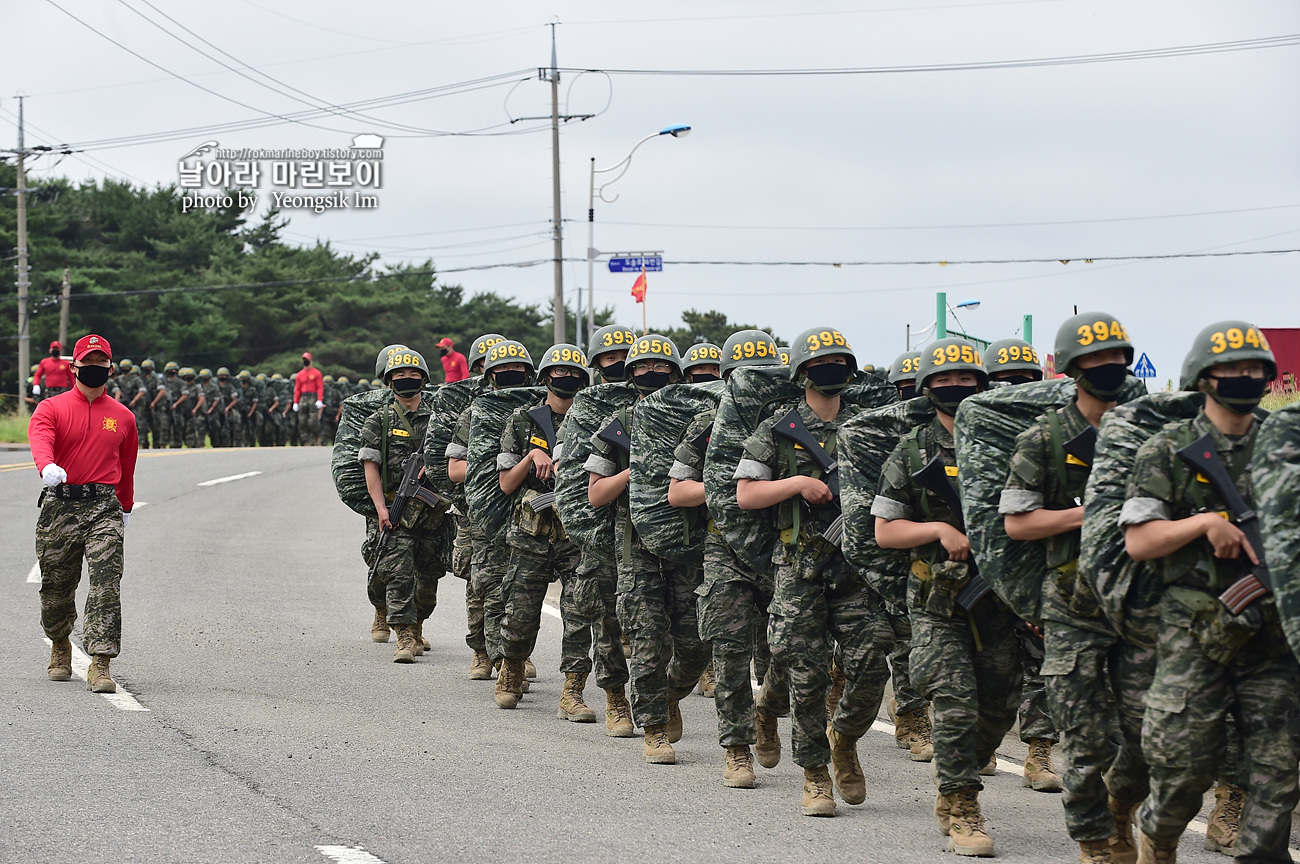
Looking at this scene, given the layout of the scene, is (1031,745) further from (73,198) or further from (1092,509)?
(73,198)

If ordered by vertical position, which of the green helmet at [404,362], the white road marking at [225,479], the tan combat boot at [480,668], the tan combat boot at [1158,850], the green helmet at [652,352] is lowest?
the tan combat boot at [480,668]

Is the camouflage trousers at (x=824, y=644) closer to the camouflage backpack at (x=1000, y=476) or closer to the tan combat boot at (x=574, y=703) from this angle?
the camouflage backpack at (x=1000, y=476)

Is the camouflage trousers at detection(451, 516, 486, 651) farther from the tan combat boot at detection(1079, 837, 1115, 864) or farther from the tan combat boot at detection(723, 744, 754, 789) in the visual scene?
the tan combat boot at detection(1079, 837, 1115, 864)

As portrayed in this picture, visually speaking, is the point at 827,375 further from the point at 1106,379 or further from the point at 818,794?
the point at 818,794

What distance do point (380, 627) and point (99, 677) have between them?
3260 millimetres

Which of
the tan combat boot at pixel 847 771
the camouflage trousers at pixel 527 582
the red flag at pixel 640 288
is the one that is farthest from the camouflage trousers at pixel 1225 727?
the red flag at pixel 640 288

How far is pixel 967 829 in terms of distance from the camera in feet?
20.2

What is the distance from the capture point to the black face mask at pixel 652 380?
866cm

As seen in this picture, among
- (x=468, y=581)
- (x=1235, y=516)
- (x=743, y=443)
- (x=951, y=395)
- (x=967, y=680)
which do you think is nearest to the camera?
(x=1235, y=516)

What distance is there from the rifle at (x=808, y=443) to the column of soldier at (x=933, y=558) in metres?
0.02

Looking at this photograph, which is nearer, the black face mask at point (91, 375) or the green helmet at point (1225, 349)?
the green helmet at point (1225, 349)

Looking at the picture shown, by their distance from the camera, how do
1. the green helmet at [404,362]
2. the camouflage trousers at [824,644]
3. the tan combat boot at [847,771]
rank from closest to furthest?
1. the camouflage trousers at [824,644]
2. the tan combat boot at [847,771]
3. the green helmet at [404,362]

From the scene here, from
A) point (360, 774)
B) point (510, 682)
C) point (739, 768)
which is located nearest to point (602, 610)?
point (510, 682)

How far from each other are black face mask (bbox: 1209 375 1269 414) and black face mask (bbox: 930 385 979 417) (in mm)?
1566
